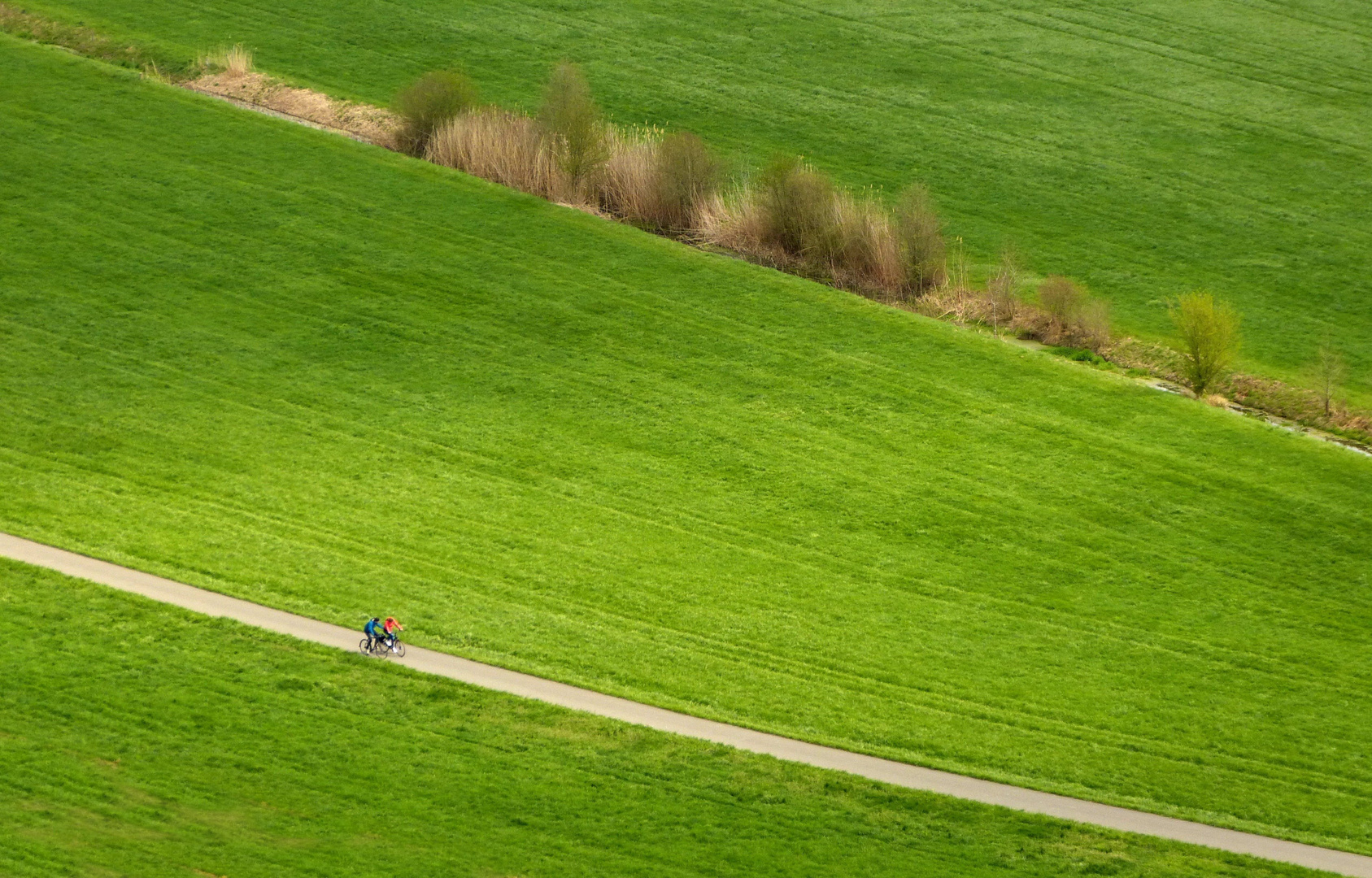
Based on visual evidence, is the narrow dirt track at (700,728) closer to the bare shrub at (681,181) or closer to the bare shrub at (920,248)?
the bare shrub at (920,248)

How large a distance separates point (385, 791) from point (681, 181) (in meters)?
29.2

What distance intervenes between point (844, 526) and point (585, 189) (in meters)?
19.5

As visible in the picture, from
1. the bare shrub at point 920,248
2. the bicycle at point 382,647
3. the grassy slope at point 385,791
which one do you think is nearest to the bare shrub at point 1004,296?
the bare shrub at point 920,248

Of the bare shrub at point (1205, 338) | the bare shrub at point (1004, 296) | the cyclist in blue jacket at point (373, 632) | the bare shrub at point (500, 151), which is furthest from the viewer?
the bare shrub at point (500, 151)

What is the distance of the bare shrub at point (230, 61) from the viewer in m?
57.7

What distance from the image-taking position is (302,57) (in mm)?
59625

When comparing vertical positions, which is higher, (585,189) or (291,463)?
(585,189)

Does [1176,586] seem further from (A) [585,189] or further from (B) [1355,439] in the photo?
(A) [585,189]

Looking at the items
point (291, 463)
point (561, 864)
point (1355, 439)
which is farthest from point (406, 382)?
point (1355, 439)

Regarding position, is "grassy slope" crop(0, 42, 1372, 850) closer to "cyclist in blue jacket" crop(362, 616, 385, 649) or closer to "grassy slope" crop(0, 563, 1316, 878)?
"cyclist in blue jacket" crop(362, 616, 385, 649)

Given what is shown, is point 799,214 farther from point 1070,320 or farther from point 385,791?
point 385,791

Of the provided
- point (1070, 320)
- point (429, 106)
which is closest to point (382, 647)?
point (1070, 320)

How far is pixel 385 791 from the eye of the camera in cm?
2683

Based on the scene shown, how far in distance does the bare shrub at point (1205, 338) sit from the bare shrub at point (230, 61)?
117 ft
